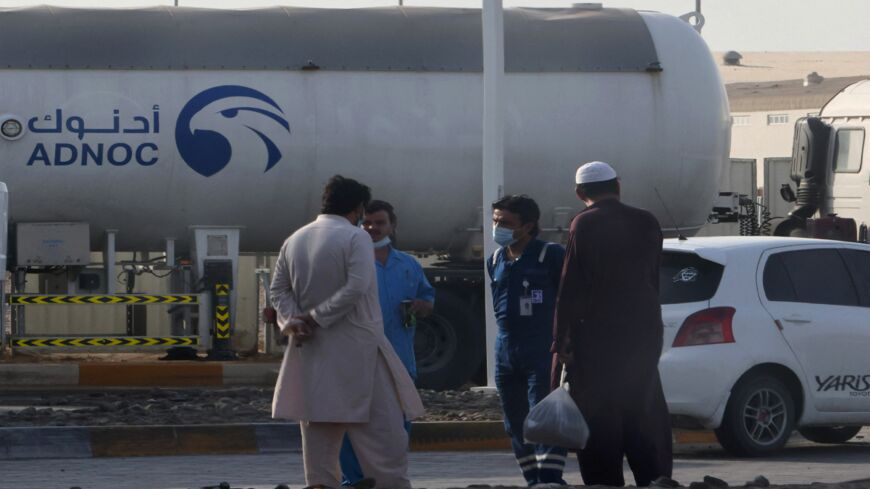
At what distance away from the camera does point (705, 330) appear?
33.9ft

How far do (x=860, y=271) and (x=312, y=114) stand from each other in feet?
18.8

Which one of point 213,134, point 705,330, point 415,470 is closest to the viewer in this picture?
point 415,470

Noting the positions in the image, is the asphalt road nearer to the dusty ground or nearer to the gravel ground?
the gravel ground

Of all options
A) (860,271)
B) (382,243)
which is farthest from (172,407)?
(860,271)

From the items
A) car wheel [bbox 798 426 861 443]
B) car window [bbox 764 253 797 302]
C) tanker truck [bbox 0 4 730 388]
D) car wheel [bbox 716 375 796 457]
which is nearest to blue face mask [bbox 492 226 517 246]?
car wheel [bbox 716 375 796 457]

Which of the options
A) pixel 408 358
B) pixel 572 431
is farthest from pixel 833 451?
pixel 572 431

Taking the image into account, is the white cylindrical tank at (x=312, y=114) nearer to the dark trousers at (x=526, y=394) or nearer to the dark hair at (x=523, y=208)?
the dark hair at (x=523, y=208)

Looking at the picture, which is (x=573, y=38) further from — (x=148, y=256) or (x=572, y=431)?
(x=572, y=431)

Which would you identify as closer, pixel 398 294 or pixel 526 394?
pixel 526 394

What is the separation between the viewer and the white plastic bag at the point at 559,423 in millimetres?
7145

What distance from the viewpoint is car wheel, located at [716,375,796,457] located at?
1043 centimetres

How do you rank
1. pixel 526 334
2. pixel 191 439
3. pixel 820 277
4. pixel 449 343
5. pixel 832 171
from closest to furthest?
pixel 526 334 → pixel 191 439 → pixel 820 277 → pixel 449 343 → pixel 832 171

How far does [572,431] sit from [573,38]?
8953 millimetres

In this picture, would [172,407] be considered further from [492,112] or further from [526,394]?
[526,394]
